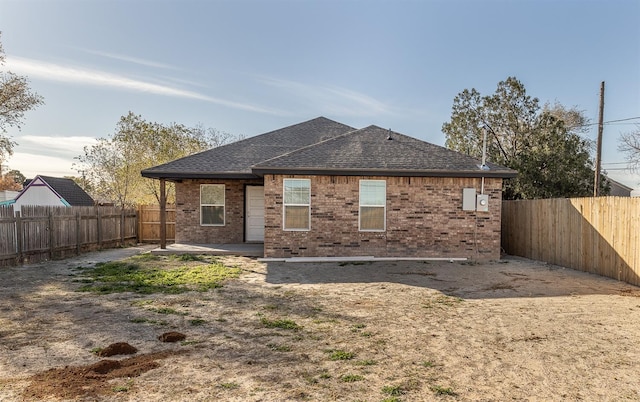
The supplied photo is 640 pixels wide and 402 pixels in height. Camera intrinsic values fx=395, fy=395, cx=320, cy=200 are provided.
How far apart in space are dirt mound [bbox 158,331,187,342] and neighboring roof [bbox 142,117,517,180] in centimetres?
694

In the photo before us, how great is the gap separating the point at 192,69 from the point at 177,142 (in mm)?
8008

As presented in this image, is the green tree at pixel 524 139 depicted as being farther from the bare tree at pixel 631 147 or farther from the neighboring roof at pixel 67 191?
the neighboring roof at pixel 67 191

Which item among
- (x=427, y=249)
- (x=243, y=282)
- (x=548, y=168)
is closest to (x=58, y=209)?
(x=243, y=282)

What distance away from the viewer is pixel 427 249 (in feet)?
40.0

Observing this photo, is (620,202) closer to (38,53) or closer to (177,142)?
(38,53)

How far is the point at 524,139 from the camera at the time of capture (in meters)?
20.9

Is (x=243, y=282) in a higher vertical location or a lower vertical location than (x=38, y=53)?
lower

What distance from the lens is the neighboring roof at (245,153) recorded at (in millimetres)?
13574

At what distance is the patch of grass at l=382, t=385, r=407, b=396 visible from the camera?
359cm

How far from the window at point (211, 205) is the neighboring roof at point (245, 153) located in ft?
3.42

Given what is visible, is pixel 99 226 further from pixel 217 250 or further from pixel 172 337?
pixel 172 337

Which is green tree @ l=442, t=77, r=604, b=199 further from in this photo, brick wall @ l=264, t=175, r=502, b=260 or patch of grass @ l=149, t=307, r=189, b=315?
patch of grass @ l=149, t=307, r=189, b=315

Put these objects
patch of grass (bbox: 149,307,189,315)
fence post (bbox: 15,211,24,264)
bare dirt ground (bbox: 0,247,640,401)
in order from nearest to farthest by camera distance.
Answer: bare dirt ground (bbox: 0,247,640,401), patch of grass (bbox: 149,307,189,315), fence post (bbox: 15,211,24,264)

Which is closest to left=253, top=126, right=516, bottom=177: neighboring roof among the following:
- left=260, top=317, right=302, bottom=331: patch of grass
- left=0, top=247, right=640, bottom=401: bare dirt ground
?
left=0, top=247, right=640, bottom=401: bare dirt ground
